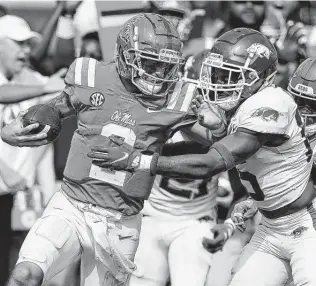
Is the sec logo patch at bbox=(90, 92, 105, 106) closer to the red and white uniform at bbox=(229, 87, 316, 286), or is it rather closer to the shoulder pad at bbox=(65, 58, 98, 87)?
the shoulder pad at bbox=(65, 58, 98, 87)

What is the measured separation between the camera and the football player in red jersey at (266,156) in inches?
170

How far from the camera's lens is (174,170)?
4.11 meters

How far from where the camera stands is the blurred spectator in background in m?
5.71

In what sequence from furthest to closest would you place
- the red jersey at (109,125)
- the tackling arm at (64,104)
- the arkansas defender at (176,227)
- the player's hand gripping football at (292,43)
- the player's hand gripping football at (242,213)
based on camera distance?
1. the player's hand gripping football at (292,43)
2. the arkansas defender at (176,227)
3. the player's hand gripping football at (242,213)
4. the tackling arm at (64,104)
5. the red jersey at (109,125)

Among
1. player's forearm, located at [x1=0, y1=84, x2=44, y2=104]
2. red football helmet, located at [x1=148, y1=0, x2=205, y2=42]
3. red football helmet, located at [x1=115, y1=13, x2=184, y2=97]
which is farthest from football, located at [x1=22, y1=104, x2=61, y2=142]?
red football helmet, located at [x1=148, y1=0, x2=205, y2=42]

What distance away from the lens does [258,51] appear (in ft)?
15.3

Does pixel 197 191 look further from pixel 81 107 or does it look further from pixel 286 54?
pixel 286 54

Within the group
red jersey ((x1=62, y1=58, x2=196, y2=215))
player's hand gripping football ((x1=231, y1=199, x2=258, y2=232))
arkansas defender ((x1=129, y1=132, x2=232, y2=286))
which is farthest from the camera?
arkansas defender ((x1=129, y1=132, x2=232, y2=286))

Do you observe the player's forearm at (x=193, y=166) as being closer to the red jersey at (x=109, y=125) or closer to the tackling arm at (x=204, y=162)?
the tackling arm at (x=204, y=162)

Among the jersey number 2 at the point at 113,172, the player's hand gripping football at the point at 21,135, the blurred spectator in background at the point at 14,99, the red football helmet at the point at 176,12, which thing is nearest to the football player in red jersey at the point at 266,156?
the jersey number 2 at the point at 113,172

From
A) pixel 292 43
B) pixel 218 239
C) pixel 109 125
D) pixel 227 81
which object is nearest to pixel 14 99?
pixel 109 125

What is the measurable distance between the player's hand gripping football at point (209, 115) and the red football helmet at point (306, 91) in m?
0.50

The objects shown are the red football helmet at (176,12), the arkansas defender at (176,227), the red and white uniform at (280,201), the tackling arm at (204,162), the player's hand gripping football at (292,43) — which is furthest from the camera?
the player's hand gripping football at (292,43)

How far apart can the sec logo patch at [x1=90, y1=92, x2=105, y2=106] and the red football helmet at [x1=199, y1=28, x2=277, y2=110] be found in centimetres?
51
